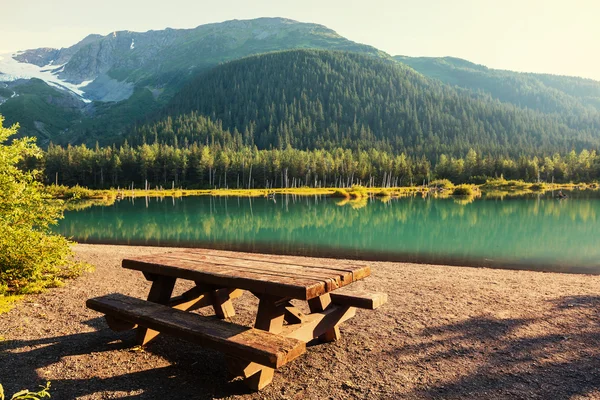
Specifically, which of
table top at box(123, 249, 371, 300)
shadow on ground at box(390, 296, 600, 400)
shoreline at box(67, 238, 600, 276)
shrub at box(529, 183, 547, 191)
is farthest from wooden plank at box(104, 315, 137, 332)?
shrub at box(529, 183, 547, 191)

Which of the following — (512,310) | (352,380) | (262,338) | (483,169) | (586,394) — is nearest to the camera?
(262,338)

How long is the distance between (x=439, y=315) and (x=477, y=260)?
12843 mm

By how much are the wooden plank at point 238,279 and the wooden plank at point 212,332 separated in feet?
1.83

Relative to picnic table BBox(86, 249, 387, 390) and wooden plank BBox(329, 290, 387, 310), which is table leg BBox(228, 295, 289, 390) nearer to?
Result: picnic table BBox(86, 249, 387, 390)

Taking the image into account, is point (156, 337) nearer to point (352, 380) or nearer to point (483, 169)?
point (352, 380)

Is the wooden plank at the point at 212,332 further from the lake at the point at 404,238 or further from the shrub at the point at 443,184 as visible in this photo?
the shrub at the point at 443,184

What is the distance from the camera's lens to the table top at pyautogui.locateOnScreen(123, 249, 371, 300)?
531 cm

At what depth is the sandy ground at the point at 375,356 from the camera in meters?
5.68

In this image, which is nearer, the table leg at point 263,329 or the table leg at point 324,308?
the table leg at point 263,329

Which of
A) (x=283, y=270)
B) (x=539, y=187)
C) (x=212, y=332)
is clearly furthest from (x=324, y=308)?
(x=539, y=187)

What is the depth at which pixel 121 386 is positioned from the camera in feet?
19.0

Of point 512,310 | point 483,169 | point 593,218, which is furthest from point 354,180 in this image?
point 512,310

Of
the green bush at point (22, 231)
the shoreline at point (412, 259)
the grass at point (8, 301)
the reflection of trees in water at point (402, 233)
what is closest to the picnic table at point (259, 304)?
the grass at point (8, 301)

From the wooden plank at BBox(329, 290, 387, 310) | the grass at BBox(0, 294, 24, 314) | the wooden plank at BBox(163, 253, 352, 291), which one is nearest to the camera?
the wooden plank at BBox(163, 253, 352, 291)
